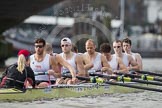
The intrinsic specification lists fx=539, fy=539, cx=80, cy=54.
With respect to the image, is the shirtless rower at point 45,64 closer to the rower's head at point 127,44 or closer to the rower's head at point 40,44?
the rower's head at point 40,44

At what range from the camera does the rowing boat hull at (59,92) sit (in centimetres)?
1006

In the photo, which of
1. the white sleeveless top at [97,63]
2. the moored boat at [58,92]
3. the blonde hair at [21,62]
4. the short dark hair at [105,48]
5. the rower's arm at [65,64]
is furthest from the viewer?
the short dark hair at [105,48]

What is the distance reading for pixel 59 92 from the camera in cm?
1074

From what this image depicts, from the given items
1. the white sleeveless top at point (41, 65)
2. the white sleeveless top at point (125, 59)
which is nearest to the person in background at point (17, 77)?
the white sleeveless top at point (41, 65)

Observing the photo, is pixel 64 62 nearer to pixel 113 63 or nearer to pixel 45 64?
pixel 45 64

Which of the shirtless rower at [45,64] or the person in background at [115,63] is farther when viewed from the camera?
the person in background at [115,63]

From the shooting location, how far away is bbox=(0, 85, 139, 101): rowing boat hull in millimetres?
10064

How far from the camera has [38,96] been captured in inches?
407

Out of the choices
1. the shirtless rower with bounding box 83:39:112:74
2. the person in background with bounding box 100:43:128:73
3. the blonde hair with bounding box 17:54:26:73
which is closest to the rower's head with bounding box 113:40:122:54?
the person in background with bounding box 100:43:128:73

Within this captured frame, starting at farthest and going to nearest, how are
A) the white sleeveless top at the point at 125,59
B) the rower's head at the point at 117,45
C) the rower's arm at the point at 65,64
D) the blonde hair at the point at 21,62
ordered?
the white sleeveless top at the point at 125,59, the rower's head at the point at 117,45, the rower's arm at the point at 65,64, the blonde hair at the point at 21,62

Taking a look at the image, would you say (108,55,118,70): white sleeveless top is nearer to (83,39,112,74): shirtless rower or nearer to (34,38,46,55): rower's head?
(83,39,112,74): shirtless rower

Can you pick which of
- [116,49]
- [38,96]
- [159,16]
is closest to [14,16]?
[116,49]

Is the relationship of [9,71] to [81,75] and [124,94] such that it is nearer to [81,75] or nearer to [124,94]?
[81,75]

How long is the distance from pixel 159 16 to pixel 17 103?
63.2 metres
